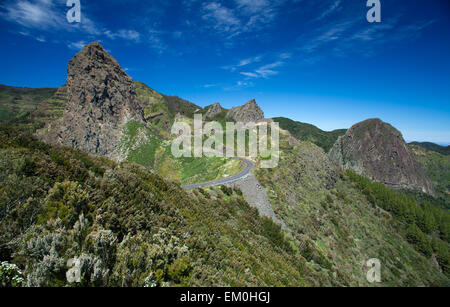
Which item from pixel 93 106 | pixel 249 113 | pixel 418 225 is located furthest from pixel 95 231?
pixel 249 113

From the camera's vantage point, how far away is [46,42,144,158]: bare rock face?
60.3m

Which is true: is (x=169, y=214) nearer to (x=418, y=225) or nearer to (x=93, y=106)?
(x=93, y=106)

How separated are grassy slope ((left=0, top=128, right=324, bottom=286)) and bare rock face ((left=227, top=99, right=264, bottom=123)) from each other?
4027 inches

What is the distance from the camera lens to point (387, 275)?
3569cm

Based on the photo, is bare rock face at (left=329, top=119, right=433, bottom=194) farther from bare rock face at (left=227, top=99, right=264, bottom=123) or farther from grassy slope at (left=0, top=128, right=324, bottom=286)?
grassy slope at (left=0, top=128, right=324, bottom=286)

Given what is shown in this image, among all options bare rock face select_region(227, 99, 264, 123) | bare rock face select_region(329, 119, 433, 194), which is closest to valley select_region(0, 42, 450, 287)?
bare rock face select_region(227, 99, 264, 123)

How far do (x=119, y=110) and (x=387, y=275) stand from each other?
84.3 meters

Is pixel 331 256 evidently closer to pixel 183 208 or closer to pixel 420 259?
pixel 183 208

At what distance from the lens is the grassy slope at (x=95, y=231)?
213 inches

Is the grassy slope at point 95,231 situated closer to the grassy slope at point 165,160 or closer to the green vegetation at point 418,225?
the grassy slope at point 165,160

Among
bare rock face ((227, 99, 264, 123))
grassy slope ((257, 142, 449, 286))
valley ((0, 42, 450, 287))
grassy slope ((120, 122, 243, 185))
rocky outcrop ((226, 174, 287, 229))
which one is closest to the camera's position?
valley ((0, 42, 450, 287))

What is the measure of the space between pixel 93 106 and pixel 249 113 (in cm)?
7628

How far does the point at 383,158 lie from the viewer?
169 metres
